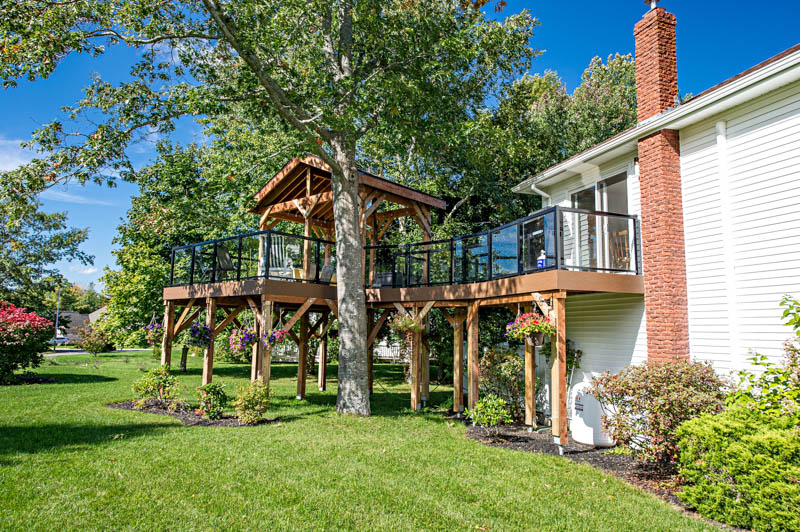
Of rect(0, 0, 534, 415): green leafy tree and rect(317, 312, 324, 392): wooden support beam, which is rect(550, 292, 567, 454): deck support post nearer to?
rect(0, 0, 534, 415): green leafy tree

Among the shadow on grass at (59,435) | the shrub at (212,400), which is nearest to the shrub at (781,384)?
the shrub at (212,400)

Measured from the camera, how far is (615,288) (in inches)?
357

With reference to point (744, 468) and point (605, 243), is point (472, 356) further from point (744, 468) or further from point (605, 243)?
point (744, 468)

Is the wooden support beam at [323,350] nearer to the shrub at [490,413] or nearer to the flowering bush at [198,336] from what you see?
the flowering bush at [198,336]

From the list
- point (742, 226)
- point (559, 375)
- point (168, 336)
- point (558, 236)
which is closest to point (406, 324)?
point (559, 375)

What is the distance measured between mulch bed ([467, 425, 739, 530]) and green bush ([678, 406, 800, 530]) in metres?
0.26

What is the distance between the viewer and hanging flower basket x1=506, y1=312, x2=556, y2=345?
882 cm

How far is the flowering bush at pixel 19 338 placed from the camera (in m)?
15.1

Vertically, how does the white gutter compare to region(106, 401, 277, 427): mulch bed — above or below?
above

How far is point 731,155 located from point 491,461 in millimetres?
6355

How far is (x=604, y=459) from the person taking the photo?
8.13m

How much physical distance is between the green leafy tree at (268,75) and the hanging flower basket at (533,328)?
13.6ft

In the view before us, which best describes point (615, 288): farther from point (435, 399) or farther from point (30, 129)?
point (30, 129)

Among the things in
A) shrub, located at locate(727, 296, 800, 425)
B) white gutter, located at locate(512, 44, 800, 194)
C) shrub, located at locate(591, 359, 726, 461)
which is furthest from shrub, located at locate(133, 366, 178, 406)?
shrub, located at locate(727, 296, 800, 425)
